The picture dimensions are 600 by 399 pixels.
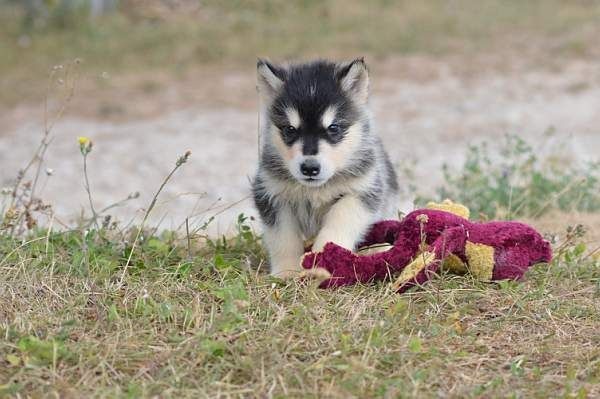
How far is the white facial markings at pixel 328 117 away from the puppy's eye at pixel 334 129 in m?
0.03

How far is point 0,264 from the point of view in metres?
5.37

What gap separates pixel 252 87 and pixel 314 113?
11.1 meters

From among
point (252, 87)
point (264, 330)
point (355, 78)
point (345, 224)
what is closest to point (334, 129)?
point (355, 78)

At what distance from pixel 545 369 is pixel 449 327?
1.77 ft

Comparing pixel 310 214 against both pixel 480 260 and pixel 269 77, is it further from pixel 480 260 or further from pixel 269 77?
pixel 480 260

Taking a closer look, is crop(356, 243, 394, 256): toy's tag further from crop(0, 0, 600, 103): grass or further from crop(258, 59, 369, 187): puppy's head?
crop(0, 0, 600, 103): grass

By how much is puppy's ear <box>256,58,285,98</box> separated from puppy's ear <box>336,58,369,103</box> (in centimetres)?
35

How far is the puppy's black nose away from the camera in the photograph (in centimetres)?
516

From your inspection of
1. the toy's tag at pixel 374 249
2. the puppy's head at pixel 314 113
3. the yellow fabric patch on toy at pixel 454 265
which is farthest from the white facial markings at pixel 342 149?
the yellow fabric patch on toy at pixel 454 265

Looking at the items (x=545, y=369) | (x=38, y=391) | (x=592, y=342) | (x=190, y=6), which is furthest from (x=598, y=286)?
(x=190, y=6)

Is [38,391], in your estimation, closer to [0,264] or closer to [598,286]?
[0,264]

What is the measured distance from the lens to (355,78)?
5.57 m

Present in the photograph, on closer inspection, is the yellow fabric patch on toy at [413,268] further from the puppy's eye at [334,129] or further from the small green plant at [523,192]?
the small green plant at [523,192]

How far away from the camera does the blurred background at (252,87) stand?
37.0ft
